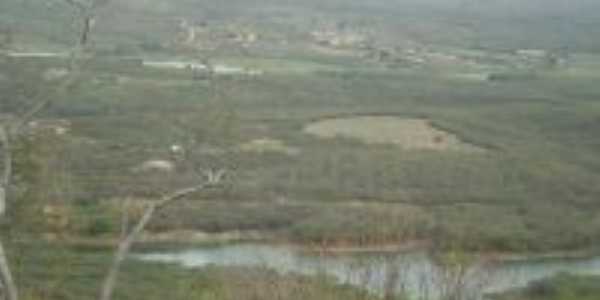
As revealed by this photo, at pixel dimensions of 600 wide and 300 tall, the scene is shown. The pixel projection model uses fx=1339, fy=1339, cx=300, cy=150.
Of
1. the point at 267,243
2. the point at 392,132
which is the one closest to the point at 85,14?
the point at 267,243

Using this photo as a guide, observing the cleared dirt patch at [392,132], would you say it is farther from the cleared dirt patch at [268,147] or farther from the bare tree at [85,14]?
the bare tree at [85,14]

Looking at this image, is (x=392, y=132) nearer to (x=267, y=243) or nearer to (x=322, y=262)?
(x=267, y=243)

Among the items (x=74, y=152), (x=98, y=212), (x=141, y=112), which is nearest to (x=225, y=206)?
(x=98, y=212)

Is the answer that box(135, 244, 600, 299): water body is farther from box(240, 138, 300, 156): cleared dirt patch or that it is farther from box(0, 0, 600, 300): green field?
box(240, 138, 300, 156): cleared dirt patch

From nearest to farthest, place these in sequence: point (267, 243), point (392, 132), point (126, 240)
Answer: point (126, 240), point (267, 243), point (392, 132)

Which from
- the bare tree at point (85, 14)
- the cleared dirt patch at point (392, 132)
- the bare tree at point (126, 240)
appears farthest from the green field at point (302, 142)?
the bare tree at point (126, 240)

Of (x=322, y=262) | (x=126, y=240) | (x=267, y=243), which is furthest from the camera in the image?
(x=267, y=243)

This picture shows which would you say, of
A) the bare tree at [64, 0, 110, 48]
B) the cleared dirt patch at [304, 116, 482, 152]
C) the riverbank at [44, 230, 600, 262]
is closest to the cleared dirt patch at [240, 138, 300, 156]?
the cleared dirt patch at [304, 116, 482, 152]

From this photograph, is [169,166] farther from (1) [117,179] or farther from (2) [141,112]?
(2) [141,112]

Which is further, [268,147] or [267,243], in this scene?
[268,147]
